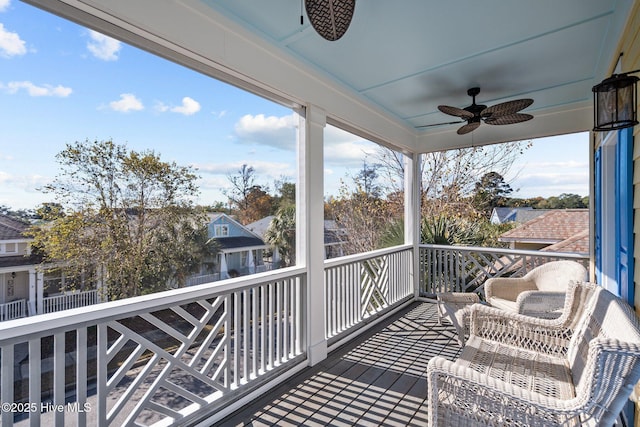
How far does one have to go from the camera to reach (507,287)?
11.7ft

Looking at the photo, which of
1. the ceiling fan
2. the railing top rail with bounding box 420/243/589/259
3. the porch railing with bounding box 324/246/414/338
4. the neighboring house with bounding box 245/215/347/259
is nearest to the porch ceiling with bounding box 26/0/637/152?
the ceiling fan

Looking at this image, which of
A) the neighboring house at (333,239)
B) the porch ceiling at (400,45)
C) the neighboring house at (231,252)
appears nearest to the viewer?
the porch ceiling at (400,45)

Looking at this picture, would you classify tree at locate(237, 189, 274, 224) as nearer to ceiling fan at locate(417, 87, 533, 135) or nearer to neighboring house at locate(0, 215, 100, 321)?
neighboring house at locate(0, 215, 100, 321)

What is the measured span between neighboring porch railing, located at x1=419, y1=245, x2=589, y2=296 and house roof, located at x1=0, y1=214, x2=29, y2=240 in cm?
484

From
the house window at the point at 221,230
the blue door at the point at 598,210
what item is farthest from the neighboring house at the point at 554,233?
the house window at the point at 221,230

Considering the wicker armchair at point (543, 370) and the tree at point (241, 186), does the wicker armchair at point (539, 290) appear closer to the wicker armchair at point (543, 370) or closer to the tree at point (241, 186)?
the wicker armchair at point (543, 370)

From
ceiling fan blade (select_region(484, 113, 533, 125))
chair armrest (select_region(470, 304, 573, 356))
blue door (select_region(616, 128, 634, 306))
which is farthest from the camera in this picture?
ceiling fan blade (select_region(484, 113, 533, 125))

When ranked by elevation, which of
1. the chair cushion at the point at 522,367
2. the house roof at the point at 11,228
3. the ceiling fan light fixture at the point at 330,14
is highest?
the ceiling fan light fixture at the point at 330,14

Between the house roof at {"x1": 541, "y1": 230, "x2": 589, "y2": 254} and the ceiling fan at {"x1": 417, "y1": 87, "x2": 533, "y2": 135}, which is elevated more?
the ceiling fan at {"x1": 417, "y1": 87, "x2": 533, "y2": 135}

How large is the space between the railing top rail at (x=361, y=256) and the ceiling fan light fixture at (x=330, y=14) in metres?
2.12

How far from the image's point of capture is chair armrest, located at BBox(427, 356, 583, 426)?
1251 mm

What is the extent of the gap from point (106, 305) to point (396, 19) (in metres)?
2.46

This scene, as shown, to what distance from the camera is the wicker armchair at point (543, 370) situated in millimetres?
1149

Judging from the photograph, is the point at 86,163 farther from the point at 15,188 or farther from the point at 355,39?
the point at 355,39
